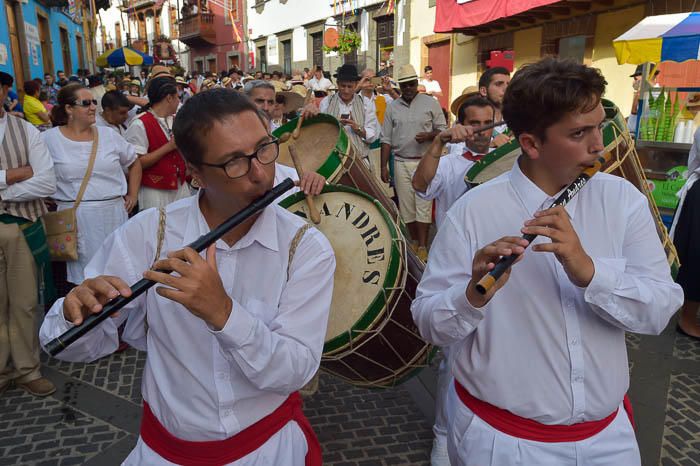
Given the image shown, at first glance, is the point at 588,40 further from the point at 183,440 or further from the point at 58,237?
the point at 183,440

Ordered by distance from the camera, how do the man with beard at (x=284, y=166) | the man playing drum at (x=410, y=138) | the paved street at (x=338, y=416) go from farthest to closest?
1. the man playing drum at (x=410, y=138)
2. the paved street at (x=338, y=416)
3. the man with beard at (x=284, y=166)

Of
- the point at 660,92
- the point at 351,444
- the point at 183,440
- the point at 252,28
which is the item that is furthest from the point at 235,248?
the point at 252,28

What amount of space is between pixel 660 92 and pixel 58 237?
6838 millimetres

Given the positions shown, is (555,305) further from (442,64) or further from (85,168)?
(442,64)

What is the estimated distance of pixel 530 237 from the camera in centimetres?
152

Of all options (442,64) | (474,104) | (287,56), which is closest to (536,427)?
(474,104)

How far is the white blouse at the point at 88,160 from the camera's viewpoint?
4.35 metres

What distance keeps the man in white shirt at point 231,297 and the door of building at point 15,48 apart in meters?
15.7

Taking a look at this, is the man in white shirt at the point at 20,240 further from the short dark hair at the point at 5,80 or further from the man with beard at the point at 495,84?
the man with beard at the point at 495,84

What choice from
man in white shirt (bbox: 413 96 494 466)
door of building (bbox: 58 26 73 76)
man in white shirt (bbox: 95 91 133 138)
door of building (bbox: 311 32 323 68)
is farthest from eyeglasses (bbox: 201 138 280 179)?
door of building (bbox: 58 26 73 76)

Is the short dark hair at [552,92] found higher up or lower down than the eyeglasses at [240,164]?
higher up

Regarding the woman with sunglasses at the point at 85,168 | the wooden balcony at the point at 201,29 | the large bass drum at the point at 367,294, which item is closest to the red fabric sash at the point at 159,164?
the woman with sunglasses at the point at 85,168

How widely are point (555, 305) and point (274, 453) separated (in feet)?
3.10

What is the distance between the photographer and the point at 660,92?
23.0ft
